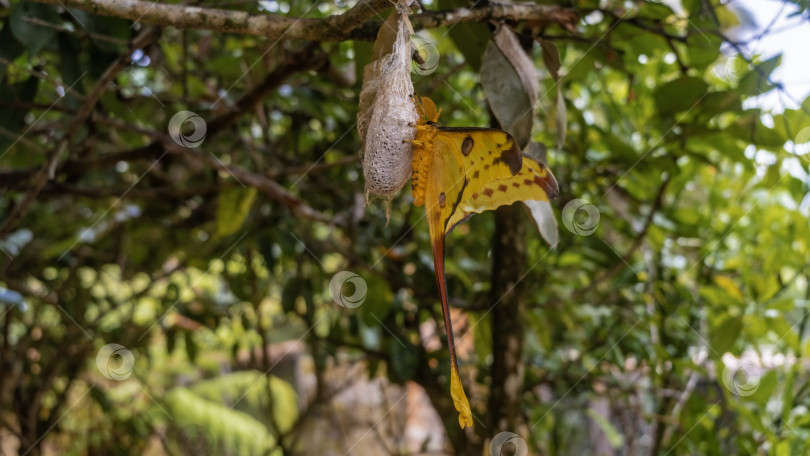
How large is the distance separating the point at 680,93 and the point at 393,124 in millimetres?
615

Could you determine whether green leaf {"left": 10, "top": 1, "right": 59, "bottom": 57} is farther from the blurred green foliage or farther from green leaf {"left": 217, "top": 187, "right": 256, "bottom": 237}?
green leaf {"left": 217, "top": 187, "right": 256, "bottom": 237}

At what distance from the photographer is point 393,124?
507 mm

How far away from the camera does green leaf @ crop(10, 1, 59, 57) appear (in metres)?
0.81

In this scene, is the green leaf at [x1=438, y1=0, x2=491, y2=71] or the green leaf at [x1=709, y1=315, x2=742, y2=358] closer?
the green leaf at [x1=438, y1=0, x2=491, y2=71]

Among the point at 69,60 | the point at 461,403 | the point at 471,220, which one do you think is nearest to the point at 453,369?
the point at 461,403

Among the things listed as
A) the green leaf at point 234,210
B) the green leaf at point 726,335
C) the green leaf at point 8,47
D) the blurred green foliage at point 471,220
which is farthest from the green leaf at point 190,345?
the green leaf at point 726,335

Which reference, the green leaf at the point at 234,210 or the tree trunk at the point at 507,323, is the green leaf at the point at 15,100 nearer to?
the green leaf at the point at 234,210

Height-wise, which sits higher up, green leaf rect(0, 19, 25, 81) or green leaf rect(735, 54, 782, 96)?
green leaf rect(0, 19, 25, 81)

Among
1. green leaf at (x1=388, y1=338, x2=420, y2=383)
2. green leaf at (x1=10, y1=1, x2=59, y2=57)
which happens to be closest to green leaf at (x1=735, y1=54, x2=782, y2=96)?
green leaf at (x1=388, y1=338, x2=420, y2=383)

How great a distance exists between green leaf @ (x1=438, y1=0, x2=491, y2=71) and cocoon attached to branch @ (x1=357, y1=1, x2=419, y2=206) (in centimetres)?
25

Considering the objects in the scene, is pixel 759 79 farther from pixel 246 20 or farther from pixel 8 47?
pixel 8 47

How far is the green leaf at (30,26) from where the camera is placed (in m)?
0.81

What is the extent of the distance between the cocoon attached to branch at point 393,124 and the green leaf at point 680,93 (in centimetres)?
57

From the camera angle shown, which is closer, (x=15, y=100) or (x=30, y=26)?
(x=30, y=26)
